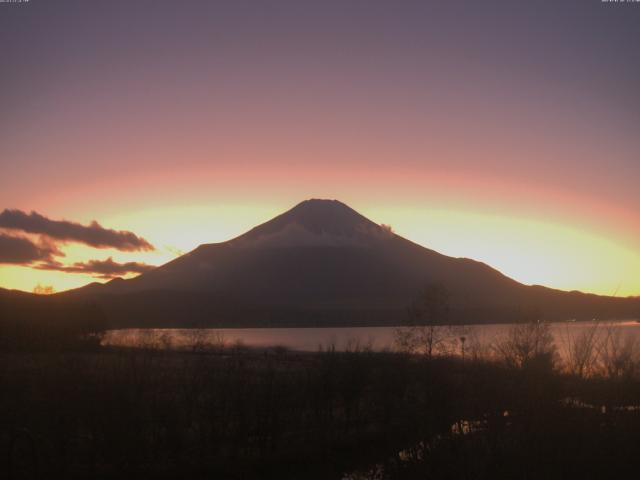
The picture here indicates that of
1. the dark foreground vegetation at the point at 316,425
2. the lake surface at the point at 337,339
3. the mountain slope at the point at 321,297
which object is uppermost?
the mountain slope at the point at 321,297

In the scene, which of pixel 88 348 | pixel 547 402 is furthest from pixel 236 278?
pixel 547 402

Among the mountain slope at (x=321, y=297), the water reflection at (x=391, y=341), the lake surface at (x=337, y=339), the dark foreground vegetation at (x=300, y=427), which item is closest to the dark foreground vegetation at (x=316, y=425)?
the dark foreground vegetation at (x=300, y=427)

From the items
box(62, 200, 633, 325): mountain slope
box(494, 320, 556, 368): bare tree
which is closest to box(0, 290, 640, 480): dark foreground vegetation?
box(494, 320, 556, 368): bare tree

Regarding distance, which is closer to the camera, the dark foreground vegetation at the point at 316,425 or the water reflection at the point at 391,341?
the dark foreground vegetation at the point at 316,425

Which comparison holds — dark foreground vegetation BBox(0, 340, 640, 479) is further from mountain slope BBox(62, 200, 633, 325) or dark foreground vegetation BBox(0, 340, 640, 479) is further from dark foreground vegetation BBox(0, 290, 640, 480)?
mountain slope BBox(62, 200, 633, 325)

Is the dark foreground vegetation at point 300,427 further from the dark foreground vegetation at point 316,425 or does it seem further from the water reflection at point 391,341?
the water reflection at point 391,341

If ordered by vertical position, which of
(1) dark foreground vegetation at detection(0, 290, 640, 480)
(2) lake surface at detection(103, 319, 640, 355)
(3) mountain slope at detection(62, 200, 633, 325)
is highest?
(3) mountain slope at detection(62, 200, 633, 325)

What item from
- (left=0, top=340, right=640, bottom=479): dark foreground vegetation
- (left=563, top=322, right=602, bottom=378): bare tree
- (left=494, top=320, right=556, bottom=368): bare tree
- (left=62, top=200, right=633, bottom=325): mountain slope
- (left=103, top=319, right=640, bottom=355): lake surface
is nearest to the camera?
(left=0, top=340, right=640, bottom=479): dark foreground vegetation

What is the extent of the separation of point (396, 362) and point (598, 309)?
156639mm

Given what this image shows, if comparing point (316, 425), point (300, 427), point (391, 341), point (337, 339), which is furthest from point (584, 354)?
point (337, 339)

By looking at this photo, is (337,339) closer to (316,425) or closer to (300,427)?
(300,427)

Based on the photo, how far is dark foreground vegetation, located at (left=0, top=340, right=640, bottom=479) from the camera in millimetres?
14374

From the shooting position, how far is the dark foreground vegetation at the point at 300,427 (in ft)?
47.2

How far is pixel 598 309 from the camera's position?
557ft
